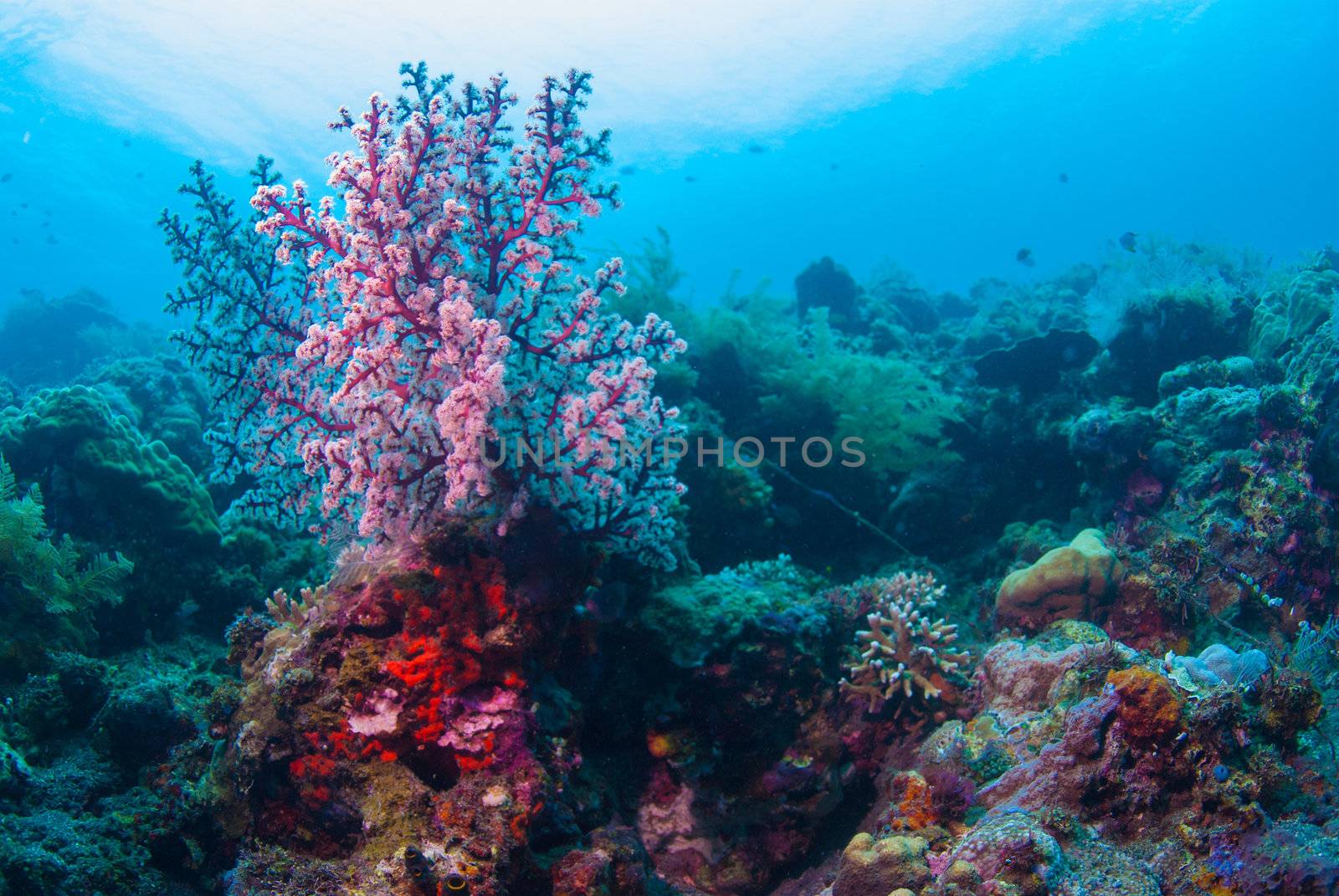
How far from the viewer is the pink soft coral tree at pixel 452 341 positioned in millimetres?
3447

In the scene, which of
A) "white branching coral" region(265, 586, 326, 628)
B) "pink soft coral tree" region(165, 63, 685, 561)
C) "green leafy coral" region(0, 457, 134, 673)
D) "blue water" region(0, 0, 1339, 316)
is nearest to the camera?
"pink soft coral tree" region(165, 63, 685, 561)

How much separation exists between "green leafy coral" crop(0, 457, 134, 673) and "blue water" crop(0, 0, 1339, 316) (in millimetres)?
9882

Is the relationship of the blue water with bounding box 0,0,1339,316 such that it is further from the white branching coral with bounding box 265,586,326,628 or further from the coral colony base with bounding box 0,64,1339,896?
the white branching coral with bounding box 265,586,326,628

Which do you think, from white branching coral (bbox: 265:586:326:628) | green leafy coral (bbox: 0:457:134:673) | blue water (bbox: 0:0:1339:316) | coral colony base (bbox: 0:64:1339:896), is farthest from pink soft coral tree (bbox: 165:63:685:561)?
blue water (bbox: 0:0:1339:316)

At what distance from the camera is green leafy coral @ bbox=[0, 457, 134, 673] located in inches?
191

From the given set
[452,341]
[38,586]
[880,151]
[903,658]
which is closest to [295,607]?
[452,341]

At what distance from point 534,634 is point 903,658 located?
341 cm

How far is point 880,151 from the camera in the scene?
7262 cm

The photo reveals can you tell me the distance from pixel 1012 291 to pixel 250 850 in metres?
29.9

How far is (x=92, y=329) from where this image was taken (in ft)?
84.9

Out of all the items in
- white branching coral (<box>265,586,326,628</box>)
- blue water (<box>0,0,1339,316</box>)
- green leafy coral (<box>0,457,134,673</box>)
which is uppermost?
blue water (<box>0,0,1339,316</box>)

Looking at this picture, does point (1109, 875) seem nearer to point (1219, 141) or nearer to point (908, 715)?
point (908, 715)

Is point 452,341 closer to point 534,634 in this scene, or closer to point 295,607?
point 534,634

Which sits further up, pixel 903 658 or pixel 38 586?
pixel 38 586
